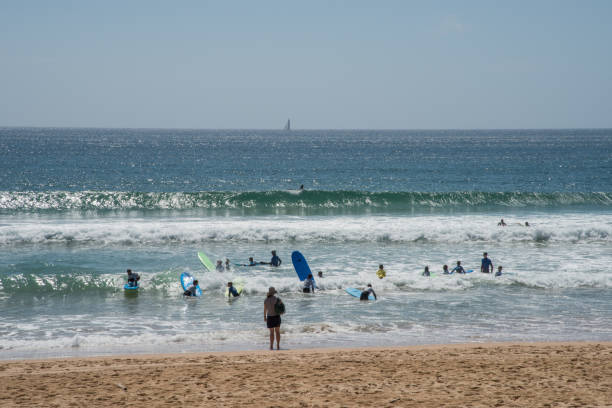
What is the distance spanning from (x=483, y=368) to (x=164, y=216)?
2585 cm

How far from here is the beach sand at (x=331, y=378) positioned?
844cm

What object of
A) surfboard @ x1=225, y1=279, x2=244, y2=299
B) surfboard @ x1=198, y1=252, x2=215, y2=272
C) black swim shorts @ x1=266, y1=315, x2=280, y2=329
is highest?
black swim shorts @ x1=266, y1=315, x2=280, y2=329

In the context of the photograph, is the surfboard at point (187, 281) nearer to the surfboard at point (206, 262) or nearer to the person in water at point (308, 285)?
the surfboard at point (206, 262)

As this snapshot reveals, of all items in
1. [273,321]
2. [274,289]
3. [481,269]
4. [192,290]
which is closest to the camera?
[273,321]

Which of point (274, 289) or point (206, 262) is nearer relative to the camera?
point (274, 289)

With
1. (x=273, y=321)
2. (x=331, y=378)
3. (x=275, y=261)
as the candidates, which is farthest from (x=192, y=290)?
(x=331, y=378)

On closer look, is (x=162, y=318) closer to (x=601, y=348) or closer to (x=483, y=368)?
(x=483, y=368)

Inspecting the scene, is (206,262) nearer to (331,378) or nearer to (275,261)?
(275,261)

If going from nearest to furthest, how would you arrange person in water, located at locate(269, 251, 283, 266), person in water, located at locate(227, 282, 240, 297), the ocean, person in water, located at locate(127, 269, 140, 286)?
the ocean
person in water, located at locate(227, 282, 240, 297)
person in water, located at locate(127, 269, 140, 286)
person in water, located at locate(269, 251, 283, 266)

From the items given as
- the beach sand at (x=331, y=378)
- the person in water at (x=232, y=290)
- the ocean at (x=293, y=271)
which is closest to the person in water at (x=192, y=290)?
the ocean at (x=293, y=271)

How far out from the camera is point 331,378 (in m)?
9.39

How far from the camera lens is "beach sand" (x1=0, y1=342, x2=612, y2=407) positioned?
27.7 ft

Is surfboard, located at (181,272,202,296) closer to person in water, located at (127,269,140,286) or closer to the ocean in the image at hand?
the ocean

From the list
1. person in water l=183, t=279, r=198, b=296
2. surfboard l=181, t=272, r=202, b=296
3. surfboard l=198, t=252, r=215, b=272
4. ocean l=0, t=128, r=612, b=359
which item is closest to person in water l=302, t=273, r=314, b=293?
ocean l=0, t=128, r=612, b=359
